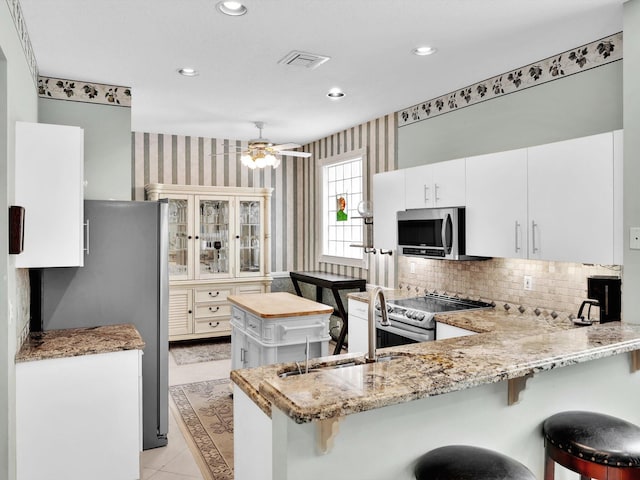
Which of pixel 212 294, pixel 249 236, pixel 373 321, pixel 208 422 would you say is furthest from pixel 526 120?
pixel 212 294

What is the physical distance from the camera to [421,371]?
62.4 inches

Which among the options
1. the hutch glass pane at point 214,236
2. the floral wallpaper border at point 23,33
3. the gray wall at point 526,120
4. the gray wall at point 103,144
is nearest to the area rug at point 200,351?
the hutch glass pane at point 214,236

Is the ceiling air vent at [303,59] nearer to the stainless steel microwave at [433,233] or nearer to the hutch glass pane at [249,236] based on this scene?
the stainless steel microwave at [433,233]

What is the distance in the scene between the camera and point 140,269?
10.8ft

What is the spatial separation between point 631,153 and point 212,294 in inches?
188

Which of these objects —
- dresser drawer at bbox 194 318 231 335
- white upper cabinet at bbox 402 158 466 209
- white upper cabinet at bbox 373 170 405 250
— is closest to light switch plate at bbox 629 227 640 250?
white upper cabinet at bbox 402 158 466 209

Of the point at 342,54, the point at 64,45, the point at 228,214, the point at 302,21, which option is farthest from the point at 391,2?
the point at 228,214

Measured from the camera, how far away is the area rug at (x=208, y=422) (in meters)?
3.05

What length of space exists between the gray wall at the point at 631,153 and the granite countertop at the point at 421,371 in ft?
0.65

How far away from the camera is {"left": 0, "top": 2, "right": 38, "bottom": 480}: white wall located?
2199 mm

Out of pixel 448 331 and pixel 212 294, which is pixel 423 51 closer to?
pixel 448 331

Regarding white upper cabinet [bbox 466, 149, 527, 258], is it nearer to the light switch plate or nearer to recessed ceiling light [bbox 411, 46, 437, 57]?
the light switch plate

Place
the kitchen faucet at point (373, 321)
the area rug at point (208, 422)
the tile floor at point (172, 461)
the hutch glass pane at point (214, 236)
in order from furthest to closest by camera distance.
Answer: the hutch glass pane at point (214, 236) → the area rug at point (208, 422) → the tile floor at point (172, 461) → the kitchen faucet at point (373, 321)

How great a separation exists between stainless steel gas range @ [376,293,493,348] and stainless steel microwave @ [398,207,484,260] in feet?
1.30
